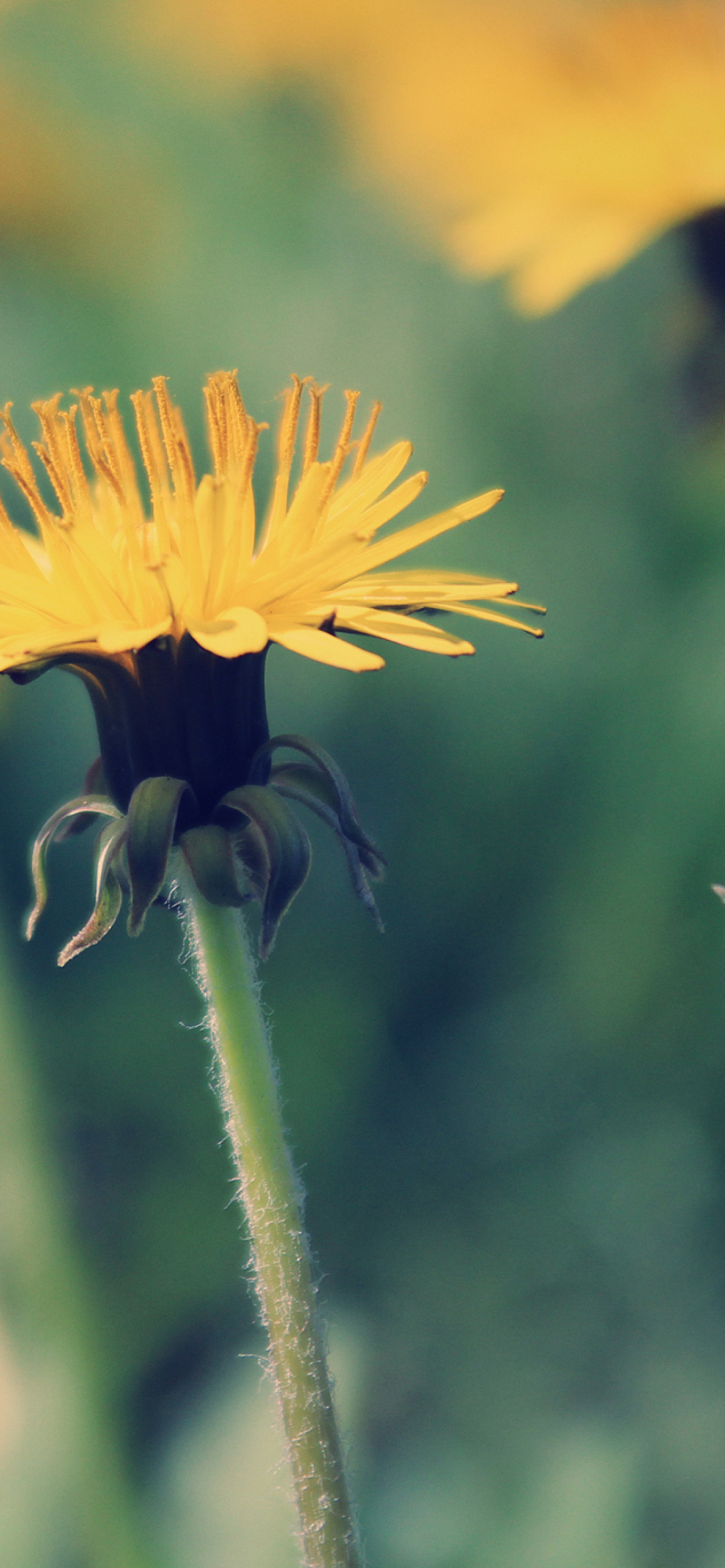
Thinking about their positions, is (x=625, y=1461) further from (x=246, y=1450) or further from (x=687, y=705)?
(x=687, y=705)

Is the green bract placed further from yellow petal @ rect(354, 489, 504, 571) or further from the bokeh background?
the bokeh background

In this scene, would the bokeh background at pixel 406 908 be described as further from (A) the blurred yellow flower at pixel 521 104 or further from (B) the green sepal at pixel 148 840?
(B) the green sepal at pixel 148 840

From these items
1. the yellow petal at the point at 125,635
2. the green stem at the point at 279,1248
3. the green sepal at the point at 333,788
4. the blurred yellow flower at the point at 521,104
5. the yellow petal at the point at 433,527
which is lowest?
the green stem at the point at 279,1248

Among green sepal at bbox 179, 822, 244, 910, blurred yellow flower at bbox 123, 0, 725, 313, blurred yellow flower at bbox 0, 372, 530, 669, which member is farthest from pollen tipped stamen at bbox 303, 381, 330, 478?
blurred yellow flower at bbox 123, 0, 725, 313

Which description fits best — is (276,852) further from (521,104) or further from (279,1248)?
(521,104)

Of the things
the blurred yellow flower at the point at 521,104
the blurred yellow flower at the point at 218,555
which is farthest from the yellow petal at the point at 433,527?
the blurred yellow flower at the point at 521,104

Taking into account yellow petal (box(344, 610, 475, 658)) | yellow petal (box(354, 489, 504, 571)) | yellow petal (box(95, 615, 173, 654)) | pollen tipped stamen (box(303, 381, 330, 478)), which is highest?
pollen tipped stamen (box(303, 381, 330, 478))

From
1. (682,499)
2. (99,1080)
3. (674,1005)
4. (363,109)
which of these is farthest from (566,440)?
(99,1080)
